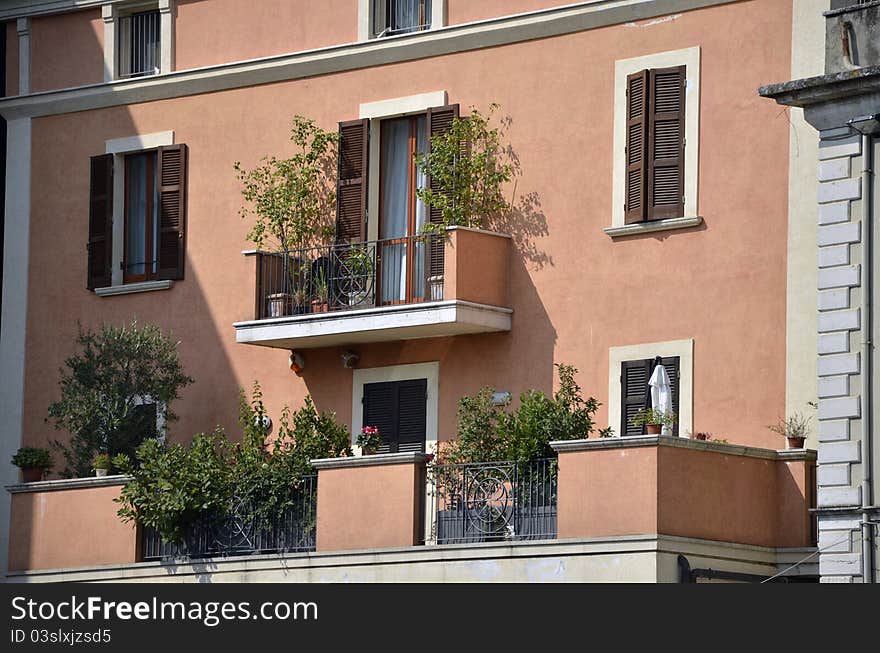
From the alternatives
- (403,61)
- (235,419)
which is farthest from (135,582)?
(403,61)

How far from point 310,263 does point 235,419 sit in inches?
94.4

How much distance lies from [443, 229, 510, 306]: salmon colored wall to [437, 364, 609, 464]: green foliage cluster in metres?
1.15

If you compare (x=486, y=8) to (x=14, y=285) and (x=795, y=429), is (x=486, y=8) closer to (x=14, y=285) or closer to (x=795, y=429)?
(x=795, y=429)

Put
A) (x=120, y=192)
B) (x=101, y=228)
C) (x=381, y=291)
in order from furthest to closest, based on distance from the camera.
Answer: (x=120, y=192), (x=101, y=228), (x=381, y=291)

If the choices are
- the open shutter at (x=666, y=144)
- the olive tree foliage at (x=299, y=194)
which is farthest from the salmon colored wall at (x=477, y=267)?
the olive tree foliage at (x=299, y=194)

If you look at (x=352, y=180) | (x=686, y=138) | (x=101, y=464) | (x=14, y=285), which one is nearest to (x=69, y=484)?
(x=101, y=464)

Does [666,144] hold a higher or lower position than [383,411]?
higher

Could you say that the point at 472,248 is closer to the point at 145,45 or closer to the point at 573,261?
the point at 573,261

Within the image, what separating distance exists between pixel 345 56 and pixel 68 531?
22.1 feet

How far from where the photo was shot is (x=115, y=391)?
30750 millimetres

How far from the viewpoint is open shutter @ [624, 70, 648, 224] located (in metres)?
28.2

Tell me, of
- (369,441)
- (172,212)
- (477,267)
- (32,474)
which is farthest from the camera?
(172,212)

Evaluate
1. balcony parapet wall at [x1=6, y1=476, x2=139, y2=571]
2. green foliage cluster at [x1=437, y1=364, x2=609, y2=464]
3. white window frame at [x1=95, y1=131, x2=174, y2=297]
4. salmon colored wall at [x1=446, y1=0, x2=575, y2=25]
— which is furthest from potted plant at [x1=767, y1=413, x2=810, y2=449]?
white window frame at [x1=95, y1=131, x2=174, y2=297]

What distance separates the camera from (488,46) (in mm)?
29859
